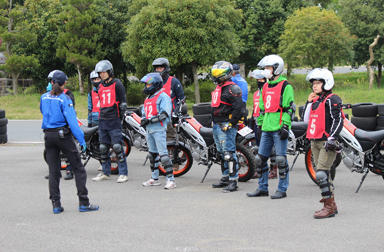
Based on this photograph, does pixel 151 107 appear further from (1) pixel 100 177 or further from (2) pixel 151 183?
(1) pixel 100 177

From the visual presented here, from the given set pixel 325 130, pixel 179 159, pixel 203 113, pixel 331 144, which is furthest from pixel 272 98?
pixel 203 113

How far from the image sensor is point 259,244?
5789mm

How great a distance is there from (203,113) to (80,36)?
23.5 metres

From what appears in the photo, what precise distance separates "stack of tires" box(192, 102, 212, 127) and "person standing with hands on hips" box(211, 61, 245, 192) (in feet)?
13.3

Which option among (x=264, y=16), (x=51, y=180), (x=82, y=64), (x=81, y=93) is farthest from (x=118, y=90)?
(x=264, y=16)

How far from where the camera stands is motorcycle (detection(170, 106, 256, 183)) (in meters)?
9.05

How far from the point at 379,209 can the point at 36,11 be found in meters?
36.2

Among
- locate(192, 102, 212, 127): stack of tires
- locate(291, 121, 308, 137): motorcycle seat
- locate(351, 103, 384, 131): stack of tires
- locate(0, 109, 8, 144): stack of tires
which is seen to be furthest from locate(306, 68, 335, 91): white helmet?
locate(0, 109, 8, 144): stack of tires

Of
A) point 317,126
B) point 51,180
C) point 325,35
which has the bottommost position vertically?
point 51,180

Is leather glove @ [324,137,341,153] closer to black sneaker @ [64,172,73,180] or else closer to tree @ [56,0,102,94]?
black sneaker @ [64,172,73,180]

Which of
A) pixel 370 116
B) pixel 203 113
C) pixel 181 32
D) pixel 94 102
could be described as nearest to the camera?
pixel 94 102

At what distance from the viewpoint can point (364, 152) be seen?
27.0 feet

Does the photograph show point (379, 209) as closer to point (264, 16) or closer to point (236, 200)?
point (236, 200)

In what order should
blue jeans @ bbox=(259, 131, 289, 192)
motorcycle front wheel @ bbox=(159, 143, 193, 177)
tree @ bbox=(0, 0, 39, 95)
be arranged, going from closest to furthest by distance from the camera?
blue jeans @ bbox=(259, 131, 289, 192) < motorcycle front wheel @ bbox=(159, 143, 193, 177) < tree @ bbox=(0, 0, 39, 95)
